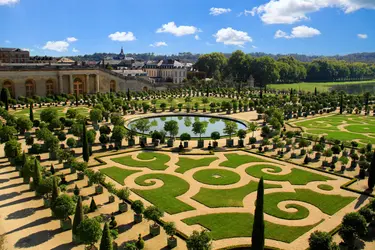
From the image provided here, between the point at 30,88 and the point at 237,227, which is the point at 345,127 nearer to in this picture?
the point at 237,227

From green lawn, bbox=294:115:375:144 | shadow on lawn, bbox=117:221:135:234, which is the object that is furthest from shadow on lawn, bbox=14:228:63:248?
green lawn, bbox=294:115:375:144

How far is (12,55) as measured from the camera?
13438 cm

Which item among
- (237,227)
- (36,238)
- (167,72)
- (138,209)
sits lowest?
(237,227)

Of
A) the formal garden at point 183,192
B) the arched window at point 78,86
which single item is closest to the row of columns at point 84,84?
the arched window at point 78,86

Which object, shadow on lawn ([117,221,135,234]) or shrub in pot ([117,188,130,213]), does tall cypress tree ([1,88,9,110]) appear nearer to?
shrub in pot ([117,188,130,213])

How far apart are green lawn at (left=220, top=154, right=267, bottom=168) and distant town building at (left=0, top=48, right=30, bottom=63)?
118560mm

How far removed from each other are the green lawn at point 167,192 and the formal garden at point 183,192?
9 centimetres

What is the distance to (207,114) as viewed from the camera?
6988 cm

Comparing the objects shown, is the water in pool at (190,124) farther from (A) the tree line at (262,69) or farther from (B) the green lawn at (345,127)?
(A) the tree line at (262,69)

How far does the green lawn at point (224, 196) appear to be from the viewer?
2739cm

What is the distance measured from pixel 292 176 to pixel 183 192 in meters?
11.7

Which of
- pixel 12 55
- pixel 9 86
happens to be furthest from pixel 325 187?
pixel 12 55

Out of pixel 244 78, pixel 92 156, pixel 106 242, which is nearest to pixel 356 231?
pixel 106 242

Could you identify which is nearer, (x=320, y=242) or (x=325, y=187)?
(x=320, y=242)
